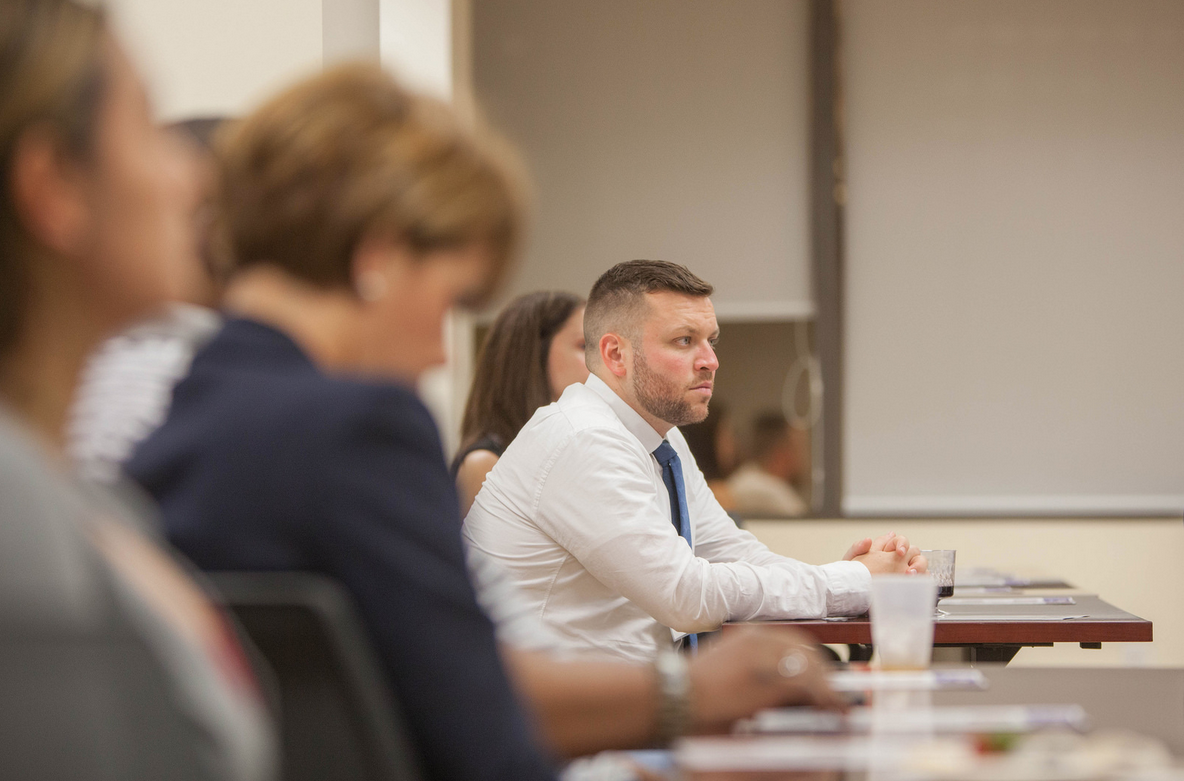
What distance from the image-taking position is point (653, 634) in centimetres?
212

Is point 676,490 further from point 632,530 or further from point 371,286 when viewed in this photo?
point 371,286

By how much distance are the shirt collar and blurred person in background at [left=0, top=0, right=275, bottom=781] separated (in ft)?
5.33

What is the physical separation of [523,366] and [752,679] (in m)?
2.23

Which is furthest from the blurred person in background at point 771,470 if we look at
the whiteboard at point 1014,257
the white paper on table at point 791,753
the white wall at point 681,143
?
the white paper on table at point 791,753

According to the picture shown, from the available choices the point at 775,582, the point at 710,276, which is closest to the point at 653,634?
the point at 775,582

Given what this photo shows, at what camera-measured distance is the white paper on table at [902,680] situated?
1119 mm

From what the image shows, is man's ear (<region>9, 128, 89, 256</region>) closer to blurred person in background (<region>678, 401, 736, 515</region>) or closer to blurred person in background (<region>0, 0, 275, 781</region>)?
blurred person in background (<region>0, 0, 275, 781</region>)

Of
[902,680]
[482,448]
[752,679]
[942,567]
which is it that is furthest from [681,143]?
[752,679]

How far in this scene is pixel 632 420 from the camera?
2.39 m

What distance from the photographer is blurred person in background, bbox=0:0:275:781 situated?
0.43 meters

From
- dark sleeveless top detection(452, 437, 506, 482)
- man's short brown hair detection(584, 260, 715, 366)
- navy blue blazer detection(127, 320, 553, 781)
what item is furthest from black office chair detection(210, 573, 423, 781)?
dark sleeveless top detection(452, 437, 506, 482)

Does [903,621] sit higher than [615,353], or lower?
A: lower

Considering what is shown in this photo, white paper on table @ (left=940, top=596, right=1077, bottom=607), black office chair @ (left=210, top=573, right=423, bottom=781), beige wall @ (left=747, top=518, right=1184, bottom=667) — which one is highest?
black office chair @ (left=210, top=573, right=423, bottom=781)

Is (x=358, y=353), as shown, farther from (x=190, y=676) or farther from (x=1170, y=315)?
(x=1170, y=315)
